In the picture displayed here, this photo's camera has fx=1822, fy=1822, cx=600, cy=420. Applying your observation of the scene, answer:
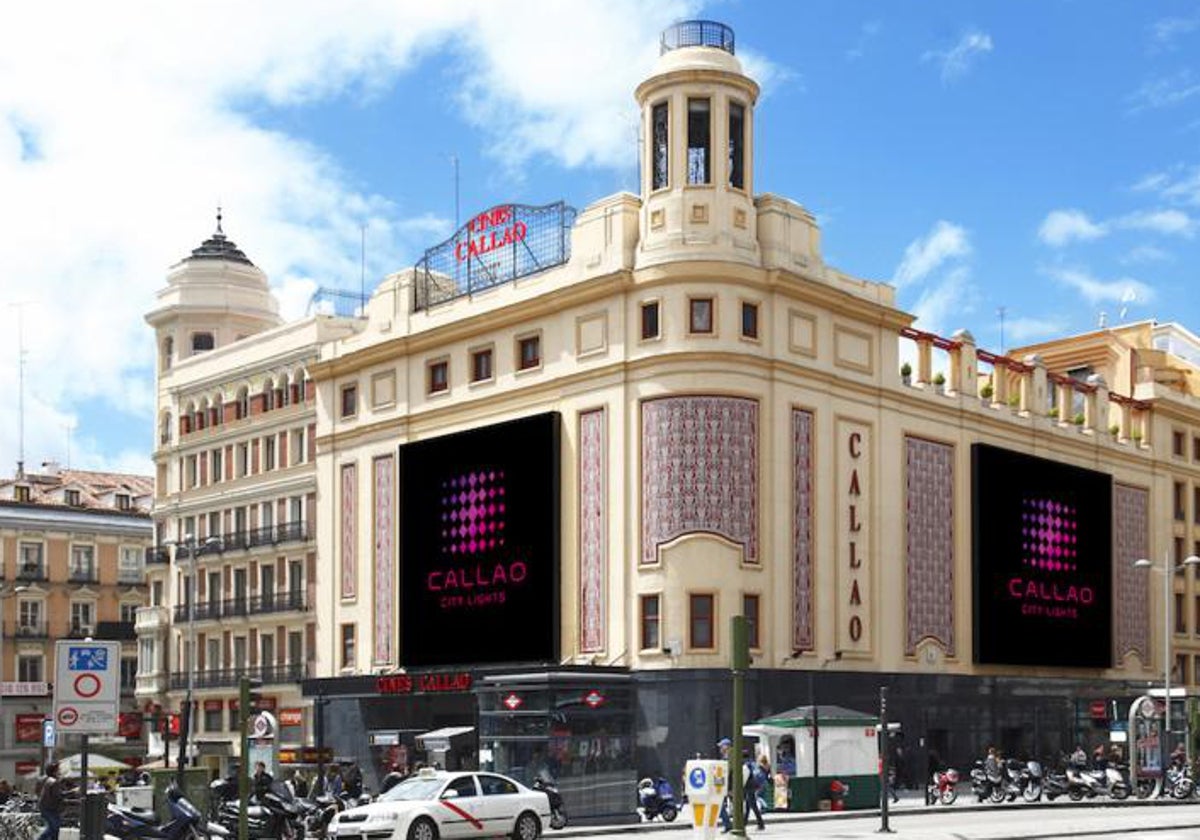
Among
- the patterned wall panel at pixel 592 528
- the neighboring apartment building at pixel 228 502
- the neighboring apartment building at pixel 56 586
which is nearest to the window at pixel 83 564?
the neighboring apartment building at pixel 56 586

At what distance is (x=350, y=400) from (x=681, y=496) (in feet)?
62.6

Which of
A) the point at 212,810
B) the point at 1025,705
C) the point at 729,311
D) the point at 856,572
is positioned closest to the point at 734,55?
the point at 729,311

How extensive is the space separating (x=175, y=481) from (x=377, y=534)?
69.1ft

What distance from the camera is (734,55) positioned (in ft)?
199

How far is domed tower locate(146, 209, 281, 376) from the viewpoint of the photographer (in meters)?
86.4

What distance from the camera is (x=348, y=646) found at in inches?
2739

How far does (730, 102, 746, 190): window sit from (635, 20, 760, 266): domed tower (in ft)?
0.11

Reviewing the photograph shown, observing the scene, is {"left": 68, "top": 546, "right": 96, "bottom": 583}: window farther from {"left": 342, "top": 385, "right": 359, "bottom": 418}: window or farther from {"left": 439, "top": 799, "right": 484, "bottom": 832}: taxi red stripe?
{"left": 439, "top": 799, "right": 484, "bottom": 832}: taxi red stripe

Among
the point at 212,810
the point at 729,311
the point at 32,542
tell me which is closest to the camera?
the point at 212,810

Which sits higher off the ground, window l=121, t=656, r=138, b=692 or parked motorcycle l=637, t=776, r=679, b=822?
parked motorcycle l=637, t=776, r=679, b=822

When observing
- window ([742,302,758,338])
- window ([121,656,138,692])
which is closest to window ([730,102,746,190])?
window ([742,302,758,338])

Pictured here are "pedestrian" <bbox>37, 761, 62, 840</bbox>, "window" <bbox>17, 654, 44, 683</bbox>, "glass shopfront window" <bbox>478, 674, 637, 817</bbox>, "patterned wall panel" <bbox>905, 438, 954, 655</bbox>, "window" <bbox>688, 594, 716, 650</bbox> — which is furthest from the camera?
"window" <bbox>17, 654, 44, 683</bbox>

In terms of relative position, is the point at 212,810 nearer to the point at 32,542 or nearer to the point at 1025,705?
the point at 1025,705

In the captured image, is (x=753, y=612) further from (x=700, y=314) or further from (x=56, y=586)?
(x=56, y=586)
